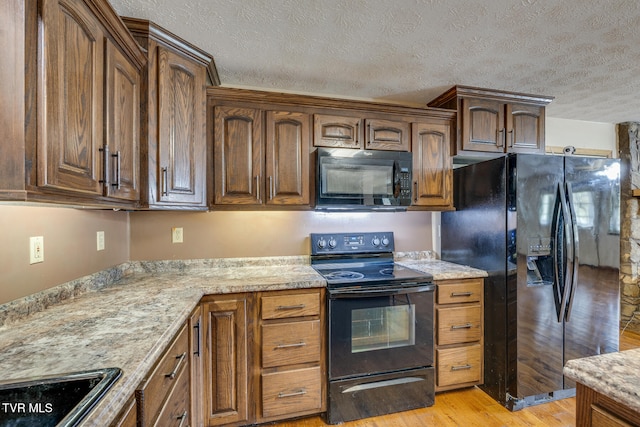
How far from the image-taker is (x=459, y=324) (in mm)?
2145

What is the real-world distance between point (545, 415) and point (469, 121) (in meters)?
2.15

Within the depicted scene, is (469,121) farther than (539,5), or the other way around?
(469,121)

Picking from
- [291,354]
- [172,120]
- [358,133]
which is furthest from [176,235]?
[358,133]

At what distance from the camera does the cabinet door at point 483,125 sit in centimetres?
237

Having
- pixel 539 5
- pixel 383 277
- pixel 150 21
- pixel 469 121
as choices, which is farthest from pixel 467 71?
pixel 150 21

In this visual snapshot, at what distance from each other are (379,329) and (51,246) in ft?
6.11

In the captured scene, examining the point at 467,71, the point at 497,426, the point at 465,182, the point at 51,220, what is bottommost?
the point at 497,426

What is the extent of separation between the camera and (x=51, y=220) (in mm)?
1384

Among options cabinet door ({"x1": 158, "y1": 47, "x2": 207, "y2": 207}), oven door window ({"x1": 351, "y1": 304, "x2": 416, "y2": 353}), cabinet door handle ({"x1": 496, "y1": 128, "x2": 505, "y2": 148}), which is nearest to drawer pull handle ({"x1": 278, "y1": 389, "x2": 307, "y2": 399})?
oven door window ({"x1": 351, "y1": 304, "x2": 416, "y2": 353})

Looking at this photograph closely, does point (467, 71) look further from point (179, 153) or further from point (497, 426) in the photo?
point (497, 426)

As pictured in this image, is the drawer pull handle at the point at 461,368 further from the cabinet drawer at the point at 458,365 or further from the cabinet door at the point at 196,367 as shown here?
the cabinet door at the point at 196,367

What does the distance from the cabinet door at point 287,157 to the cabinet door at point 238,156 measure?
7cm

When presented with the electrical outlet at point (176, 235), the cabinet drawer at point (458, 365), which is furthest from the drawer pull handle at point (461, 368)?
the electrical outlet at point (176, 235)

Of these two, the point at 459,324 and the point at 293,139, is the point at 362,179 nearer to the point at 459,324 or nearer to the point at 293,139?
the point at 293,139
